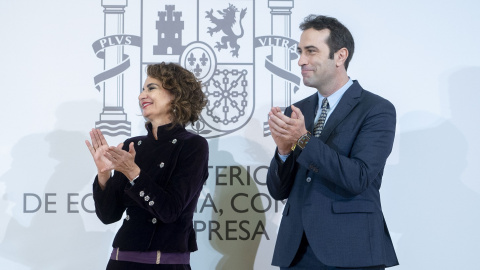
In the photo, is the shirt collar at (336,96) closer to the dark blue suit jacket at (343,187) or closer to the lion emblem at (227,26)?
the dark blue suit jacket at (343,187)

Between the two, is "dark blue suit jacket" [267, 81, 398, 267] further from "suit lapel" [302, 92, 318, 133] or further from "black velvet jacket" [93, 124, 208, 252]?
"black velvet jacket" [93, 124, 208, 252]

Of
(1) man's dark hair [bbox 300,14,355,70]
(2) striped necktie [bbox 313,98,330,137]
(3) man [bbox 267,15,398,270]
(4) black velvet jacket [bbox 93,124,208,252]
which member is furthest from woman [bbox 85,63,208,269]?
(1) man's dark hair [bbox 300,14,355,70]

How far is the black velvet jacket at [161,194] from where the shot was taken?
2.33 metres

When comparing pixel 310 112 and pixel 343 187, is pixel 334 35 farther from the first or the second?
pixel 343 187

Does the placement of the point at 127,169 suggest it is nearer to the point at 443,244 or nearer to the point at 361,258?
the point at 361,258

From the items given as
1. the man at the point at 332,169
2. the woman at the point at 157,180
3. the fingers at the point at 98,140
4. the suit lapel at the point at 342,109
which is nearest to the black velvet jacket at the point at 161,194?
the woman at the point at 157,180

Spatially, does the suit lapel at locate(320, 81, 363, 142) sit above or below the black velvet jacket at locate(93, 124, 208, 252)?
above

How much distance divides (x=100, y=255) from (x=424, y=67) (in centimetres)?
224

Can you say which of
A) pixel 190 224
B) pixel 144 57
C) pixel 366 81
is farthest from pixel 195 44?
pixel 190 224

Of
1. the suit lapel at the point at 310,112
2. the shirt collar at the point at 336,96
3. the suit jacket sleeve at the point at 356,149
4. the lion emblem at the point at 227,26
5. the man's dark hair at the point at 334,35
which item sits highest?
the lion emblem at the point at 227,26

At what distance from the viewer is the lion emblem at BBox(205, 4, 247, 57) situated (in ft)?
11.2

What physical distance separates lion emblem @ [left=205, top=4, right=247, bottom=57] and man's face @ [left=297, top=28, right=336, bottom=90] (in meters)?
0.95

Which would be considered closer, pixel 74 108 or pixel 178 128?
pixel 178 128

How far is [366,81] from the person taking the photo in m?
3.46
